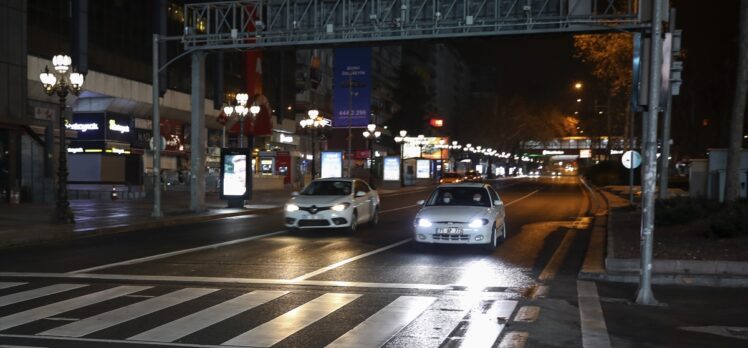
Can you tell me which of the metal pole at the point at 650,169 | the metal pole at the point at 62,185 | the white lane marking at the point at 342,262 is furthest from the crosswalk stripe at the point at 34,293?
the metal pole at the point at 62,185

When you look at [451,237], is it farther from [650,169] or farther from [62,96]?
[62,96]

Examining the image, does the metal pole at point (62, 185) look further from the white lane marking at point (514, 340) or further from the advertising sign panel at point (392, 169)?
the advertising sign panel at point (392, 169)

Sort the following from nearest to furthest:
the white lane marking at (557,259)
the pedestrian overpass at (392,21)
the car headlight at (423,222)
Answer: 1. the white lane marking at (557,259)
2. the car headlight at (423,222)
3. the pedestrian overpass at (392,21)

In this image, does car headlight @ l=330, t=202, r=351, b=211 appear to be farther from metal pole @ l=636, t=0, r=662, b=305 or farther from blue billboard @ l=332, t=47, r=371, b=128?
blue billboard @ l=332, t=47, r=371, b=128

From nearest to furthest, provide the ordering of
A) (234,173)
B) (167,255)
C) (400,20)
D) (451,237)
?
1. (451,237)
2. (167,255)
3. (400,20)
4. (234,173)

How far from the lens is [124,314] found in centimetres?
866

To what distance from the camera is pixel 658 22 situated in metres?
9.40

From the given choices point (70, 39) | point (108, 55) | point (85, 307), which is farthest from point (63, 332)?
point (108, 55)

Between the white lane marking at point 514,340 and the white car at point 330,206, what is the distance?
10.8 meters

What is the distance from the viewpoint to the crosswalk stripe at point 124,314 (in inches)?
304

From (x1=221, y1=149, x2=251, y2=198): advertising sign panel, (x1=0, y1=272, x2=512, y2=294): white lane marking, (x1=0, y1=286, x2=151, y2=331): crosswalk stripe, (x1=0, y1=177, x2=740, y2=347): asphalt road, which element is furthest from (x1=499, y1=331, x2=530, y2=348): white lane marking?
(x1=221, y1=149, x2=251, y2=198): advertising sign panel

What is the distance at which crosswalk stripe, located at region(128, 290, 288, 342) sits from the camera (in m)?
7.52

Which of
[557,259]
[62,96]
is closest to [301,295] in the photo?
[557,259]

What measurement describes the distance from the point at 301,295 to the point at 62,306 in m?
3.19
